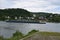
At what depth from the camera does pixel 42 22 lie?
10475 centimetres

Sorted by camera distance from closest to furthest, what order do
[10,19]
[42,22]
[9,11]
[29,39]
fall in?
[29,39], [9,11], [42,22], [10,19]

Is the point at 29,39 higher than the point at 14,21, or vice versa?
the point at 29,39

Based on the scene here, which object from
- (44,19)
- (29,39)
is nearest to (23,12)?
(44,19)

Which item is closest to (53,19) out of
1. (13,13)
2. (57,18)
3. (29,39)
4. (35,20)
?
(57,18)

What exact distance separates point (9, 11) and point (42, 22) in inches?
726

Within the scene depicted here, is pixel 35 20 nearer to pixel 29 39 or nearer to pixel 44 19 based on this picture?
pixel 44 19

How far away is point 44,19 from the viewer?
347 feet

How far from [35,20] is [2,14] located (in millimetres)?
17650

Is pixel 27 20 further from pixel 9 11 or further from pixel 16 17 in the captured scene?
pixel 9 11

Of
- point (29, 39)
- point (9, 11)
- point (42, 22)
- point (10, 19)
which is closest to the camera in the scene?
point (29, 39)

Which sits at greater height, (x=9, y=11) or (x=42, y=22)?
(x=9, y=11)

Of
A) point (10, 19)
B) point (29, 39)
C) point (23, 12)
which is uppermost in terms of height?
point (29, 39)

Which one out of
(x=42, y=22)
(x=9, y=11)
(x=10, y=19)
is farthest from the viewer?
(x=10, y=19)

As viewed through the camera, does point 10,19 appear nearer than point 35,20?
Result: No
